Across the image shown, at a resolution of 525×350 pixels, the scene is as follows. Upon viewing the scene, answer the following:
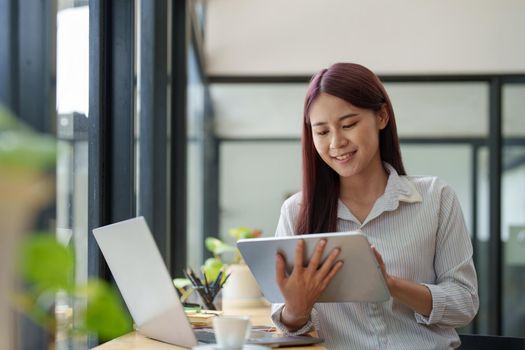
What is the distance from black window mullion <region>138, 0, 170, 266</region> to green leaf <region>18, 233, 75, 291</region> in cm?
254

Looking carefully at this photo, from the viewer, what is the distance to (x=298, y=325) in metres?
1.91

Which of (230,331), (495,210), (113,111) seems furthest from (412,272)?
(495,210)

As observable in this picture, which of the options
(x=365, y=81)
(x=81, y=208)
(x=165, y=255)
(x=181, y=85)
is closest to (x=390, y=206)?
(x=365, y=81)

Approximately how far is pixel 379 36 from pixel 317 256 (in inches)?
167

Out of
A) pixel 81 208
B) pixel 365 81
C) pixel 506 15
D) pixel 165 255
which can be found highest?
pixel 506 15

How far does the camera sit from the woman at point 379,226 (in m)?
1.98

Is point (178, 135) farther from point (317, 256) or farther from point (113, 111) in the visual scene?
point (317, 256)

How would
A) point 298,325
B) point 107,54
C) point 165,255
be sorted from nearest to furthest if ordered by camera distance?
point 298,325, point 107,54, point 165,255

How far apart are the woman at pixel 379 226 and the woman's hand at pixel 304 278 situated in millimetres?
98

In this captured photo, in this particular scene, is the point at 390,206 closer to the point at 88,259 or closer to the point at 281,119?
the point at 88,259

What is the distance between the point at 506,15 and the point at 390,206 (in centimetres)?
403

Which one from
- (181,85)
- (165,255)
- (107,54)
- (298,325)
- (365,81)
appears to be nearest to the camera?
(298,325)

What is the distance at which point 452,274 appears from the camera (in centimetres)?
199

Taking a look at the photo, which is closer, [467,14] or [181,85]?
[181,85]
